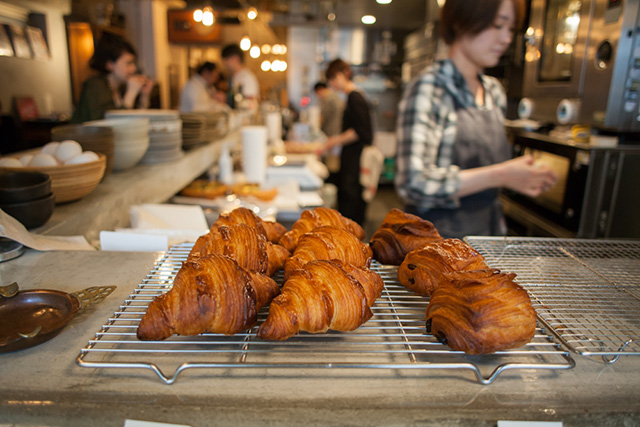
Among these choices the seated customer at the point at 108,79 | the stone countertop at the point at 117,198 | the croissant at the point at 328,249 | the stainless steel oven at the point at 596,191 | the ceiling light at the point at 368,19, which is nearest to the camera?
the croissant at the point at 328,249

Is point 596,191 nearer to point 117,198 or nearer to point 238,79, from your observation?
point 117,198

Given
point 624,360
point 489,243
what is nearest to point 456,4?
point 489,243

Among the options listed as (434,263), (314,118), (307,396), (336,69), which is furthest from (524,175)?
(314,118)

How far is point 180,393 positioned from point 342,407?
252 mm

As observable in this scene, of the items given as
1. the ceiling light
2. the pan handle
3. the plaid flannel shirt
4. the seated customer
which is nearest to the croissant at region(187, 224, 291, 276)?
the pan handle

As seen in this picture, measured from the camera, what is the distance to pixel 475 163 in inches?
91.0

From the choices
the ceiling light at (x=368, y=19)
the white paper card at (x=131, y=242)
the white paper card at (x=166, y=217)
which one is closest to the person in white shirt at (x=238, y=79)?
the ceiling light at (x=368, y=19)

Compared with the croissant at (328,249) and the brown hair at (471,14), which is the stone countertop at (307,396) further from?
the brown hair at (471,14)

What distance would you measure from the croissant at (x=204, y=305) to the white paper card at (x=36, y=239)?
0.69 m

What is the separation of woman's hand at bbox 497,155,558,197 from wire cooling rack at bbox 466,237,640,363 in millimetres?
737

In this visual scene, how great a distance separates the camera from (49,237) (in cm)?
138

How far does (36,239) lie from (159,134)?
1296mm

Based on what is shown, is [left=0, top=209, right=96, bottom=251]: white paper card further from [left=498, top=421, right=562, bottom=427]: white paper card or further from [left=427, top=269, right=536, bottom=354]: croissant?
[left=498, top=421, right=562, bottom=427]: white paper card

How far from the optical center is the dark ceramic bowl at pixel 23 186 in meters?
1.30
